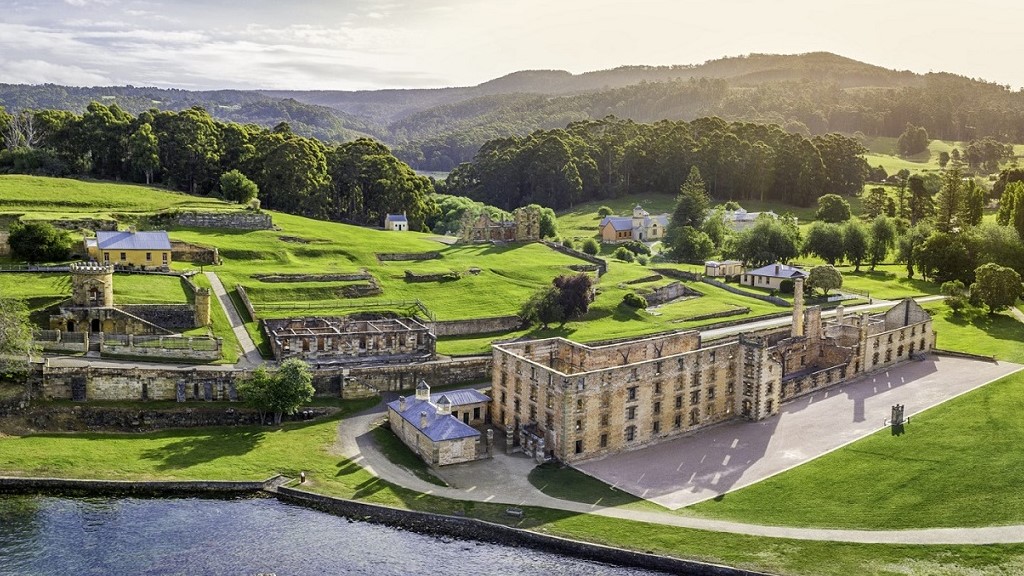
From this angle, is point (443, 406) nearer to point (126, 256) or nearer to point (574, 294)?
point (574, 294)

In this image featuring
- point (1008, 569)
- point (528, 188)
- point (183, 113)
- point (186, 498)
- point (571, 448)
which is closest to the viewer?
point (1008, 569)

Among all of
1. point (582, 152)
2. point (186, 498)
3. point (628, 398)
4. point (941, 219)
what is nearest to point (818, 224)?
point (941, 219)

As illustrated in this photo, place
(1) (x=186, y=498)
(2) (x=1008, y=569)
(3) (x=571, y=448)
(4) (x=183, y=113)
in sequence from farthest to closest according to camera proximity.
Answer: (4) (x=183, y=113)
(3) (x=571, y=448)
(1) (x=186, y=498)
(2) (x=1008, y=569)

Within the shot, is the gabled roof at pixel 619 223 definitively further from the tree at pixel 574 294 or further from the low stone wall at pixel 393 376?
the low stone wall at pixel 393 376

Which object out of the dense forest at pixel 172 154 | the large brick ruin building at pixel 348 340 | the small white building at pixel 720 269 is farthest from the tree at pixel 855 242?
the dense forest at pixel 172 154

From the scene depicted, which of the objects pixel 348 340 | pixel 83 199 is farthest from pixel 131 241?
pixel 348 340

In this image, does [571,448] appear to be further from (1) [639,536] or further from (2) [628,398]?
(1) [639,536]

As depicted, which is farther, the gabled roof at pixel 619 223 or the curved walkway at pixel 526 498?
the gabled roof at pixel 619 223
